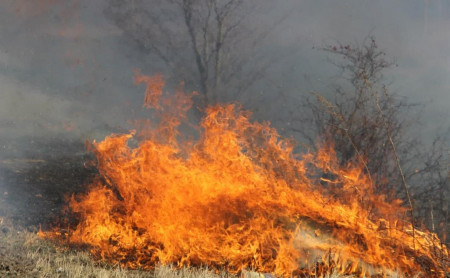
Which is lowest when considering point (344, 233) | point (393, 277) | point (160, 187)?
point (393, 277)

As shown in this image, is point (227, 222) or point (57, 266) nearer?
point (57, 266)

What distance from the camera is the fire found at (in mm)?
5672

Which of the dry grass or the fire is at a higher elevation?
the fire

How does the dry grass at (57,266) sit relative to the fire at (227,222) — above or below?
below

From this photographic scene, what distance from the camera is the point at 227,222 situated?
19.7ft

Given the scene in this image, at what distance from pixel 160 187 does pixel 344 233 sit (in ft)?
9.36

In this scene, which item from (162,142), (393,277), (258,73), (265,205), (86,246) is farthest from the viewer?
(258,73)

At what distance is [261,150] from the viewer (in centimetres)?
782

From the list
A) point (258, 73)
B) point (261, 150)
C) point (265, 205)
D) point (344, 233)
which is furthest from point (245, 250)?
point (258, 73)

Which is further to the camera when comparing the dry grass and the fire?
the fire

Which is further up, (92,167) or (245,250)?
(92,167)

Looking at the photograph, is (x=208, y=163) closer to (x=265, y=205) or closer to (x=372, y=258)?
(x=265, y=205)

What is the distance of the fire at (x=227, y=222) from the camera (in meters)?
5.67

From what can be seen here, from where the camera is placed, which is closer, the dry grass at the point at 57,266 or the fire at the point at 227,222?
the dry grass at the point at 57,266
